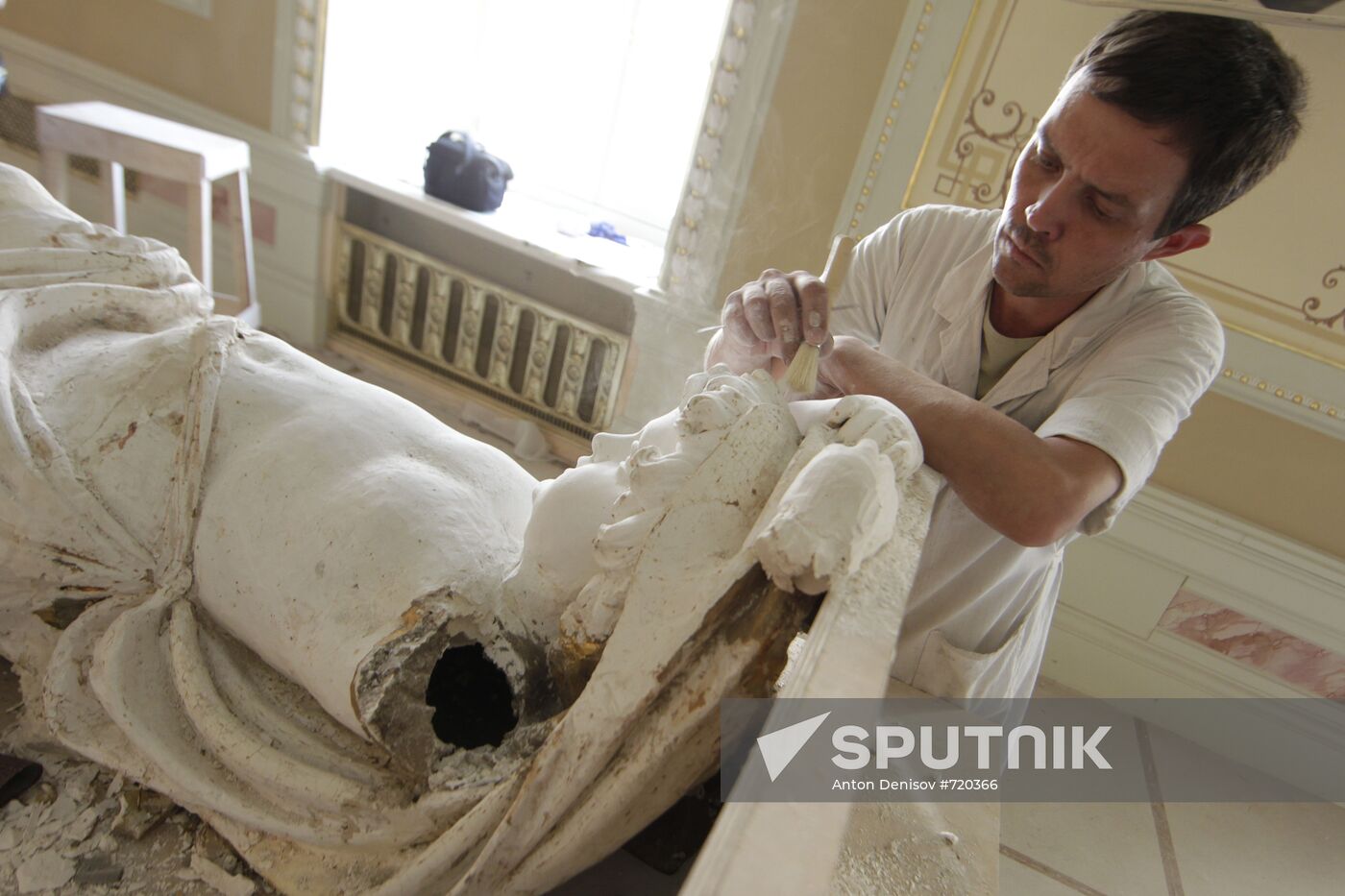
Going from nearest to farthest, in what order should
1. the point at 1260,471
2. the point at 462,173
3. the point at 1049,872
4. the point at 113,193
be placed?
1. the point at 1049,872
2. the point at 1260,471
3. the point at 113,193
4. the point at 462,173

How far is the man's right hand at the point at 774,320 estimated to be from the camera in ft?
4.02

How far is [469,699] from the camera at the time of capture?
3.77 ft

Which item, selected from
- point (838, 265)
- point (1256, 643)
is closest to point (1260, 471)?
point (1256, 643)

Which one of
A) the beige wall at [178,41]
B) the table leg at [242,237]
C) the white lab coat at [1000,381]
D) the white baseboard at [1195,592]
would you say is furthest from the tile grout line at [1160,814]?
the beige wall at [178,41]

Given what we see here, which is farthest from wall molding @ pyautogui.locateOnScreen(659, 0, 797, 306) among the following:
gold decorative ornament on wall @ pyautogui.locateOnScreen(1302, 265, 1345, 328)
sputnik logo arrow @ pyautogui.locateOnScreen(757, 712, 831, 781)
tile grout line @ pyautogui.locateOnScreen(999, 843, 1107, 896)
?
sputnik logo arrow @ pyautogui.locateOnScreen(757, 712, 831, 781)

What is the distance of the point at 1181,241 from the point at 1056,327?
0.68 ft

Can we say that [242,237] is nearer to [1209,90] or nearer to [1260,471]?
[1209,90]

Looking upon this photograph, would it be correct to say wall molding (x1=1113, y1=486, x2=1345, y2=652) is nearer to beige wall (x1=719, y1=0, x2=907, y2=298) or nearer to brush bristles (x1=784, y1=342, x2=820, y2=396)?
beige wall (x1=719, y1=0, x2=907, y2=298)

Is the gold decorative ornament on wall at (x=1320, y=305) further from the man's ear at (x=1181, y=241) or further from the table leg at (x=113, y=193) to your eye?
the table leg at (x=113, y=193)

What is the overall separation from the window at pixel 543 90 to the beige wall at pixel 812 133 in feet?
1.79

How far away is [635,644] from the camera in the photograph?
3.01 ft

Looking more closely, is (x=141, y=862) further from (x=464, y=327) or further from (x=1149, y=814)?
(x=464, y=327)

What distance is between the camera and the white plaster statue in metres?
0.91

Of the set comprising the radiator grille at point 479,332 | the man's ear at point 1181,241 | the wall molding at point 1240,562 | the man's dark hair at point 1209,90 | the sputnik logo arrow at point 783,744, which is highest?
the man's dark hair at point 1209,90
